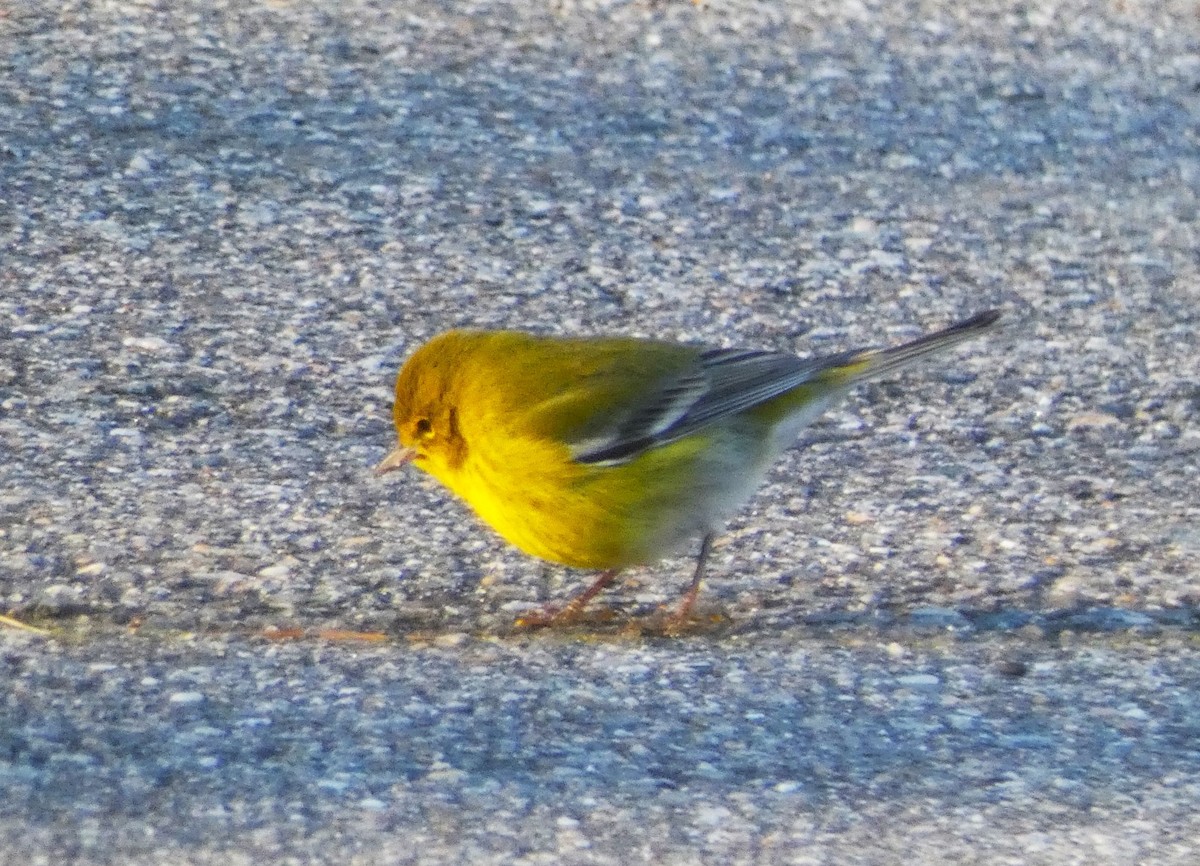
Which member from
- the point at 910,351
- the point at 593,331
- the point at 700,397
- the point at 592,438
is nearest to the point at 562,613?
the point at 592,438

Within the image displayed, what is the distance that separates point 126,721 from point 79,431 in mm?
1440

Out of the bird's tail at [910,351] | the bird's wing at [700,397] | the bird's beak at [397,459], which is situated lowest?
the bird's beak at [397,459]

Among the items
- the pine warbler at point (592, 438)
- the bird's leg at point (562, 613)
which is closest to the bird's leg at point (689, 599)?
the pine warbler at point (592, 438)

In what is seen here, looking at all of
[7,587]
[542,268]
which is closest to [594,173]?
[542,268]

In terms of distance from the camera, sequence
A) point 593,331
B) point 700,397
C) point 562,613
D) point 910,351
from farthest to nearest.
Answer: point 593,331 < point 910,351 < point 700,397 < point 562,613

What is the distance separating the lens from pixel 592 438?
4.32 m

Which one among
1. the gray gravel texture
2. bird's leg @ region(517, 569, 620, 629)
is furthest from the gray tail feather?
bird's leg @ region(517, 569, 620, 629)

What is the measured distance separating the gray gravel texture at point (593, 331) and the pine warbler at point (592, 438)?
191 mm

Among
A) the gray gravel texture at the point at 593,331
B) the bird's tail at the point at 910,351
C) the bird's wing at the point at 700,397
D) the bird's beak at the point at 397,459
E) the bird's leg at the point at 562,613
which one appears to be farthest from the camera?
the bird's tail at the point at 910,351

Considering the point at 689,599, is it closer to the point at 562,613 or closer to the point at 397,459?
the point at 562,613

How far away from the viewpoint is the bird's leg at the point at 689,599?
425 cm

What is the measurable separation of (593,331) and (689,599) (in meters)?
1.47

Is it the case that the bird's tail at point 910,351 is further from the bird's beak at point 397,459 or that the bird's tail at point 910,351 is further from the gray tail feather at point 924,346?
the bird's beak at point 397,459

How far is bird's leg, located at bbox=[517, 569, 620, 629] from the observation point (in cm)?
422
